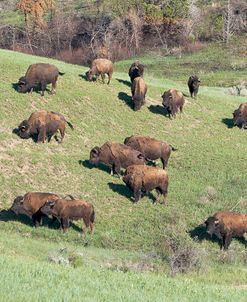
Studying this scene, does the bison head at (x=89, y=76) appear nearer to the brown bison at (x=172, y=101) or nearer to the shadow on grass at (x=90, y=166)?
the brown bison at (x=172, y=101)

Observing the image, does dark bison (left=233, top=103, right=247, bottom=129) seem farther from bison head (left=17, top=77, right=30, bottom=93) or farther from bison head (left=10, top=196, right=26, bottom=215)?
bison head (left=10, top=196, right=26, bottom=215)

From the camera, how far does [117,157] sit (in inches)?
969

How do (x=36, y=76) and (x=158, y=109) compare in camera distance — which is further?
(x=158, y=109)

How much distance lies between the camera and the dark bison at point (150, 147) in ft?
84.2

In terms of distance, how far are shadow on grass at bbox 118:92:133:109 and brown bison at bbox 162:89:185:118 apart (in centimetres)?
156

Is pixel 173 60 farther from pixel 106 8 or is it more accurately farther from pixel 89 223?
pixel 89 223

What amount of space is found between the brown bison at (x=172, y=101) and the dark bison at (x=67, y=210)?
1154 centimetres

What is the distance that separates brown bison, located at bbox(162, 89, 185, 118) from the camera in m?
31.1

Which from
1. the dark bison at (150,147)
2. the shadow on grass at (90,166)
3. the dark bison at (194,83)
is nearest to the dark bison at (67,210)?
the shadow on grass at (90,166)

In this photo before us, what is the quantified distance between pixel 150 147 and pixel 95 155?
7.14 feet

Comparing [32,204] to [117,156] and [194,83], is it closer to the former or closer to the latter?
[117,156]

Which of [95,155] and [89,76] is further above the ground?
[89,76]

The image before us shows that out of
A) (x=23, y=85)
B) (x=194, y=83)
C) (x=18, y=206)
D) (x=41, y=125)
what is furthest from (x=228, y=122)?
(x=18, y=206)

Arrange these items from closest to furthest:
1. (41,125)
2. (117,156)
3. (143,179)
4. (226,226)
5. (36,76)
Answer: (226,226) → (143,179) → (117,156) → (41,125) → (36,76)
